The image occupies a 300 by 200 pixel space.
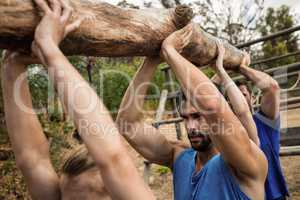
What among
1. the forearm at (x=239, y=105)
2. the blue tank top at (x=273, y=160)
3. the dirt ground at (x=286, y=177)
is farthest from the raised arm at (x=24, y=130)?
the dirt ground at (x=286, y=177)

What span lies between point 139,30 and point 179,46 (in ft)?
0.74

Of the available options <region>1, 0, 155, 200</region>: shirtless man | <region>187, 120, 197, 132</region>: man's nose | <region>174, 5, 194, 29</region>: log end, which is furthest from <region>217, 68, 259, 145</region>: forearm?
<region>1, 0, 155, 200</region>: shirtless man

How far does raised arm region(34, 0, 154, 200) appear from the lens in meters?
0.91

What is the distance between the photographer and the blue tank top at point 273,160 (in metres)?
2.15

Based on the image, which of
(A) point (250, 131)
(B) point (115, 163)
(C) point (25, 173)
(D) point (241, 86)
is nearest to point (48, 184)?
(C) point (25, 173)

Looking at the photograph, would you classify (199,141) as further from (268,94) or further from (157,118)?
(157,118)

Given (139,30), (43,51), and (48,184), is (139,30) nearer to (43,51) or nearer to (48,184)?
(43,51)

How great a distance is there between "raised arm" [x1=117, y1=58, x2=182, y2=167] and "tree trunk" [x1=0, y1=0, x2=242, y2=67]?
20cm

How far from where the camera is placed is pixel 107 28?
4.41ft

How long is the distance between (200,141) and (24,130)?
83cm

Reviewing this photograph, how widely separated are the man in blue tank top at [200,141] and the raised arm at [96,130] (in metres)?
0.54

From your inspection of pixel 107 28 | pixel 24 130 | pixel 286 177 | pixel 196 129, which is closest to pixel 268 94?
pixel 196 129

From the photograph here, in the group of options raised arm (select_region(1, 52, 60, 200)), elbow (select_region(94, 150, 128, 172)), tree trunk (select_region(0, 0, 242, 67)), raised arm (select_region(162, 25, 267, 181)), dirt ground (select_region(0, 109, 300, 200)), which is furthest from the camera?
dirt ground (select_region(0, 109, 300, 200))

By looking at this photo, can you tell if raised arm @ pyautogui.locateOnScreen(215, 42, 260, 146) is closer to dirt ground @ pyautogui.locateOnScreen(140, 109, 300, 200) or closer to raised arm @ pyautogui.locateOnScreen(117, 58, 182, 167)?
raised arm @ pyautogui.locateOnScreen(117, 58, 182, 167)
